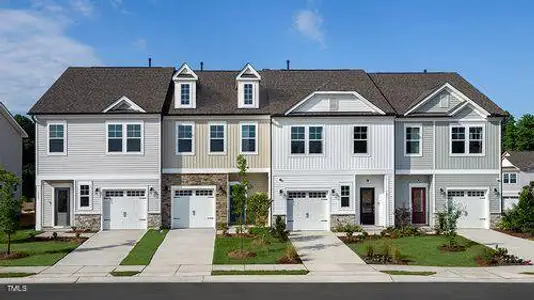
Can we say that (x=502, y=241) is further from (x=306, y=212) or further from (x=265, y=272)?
(x=265, y=272)

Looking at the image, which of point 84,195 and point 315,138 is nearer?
point 84,195

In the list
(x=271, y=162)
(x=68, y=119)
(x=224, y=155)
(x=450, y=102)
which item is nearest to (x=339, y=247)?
(x=271, y=162)

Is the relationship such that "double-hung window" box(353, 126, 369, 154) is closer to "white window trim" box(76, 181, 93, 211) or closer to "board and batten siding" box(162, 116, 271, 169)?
"board and batten siding" box(162, 116, 271, 169)

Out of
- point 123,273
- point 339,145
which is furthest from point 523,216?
point 123,273

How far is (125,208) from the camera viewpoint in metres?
28.5

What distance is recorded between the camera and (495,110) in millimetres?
29797

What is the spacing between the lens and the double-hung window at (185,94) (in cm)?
2947

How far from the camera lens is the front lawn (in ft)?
68.1

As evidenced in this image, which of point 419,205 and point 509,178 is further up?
point 509,178

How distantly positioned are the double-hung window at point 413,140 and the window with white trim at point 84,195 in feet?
58.8

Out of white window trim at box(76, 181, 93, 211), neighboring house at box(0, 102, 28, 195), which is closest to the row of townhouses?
white window trim at box(76, 181, 93, 211)

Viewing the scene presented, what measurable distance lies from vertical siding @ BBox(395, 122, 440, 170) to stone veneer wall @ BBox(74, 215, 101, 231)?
17.0 metres

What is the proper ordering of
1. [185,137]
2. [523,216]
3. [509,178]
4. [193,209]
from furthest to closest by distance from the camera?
[509,178]
[185,137]
[193,209]
[523,216]

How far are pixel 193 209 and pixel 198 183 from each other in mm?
1485
